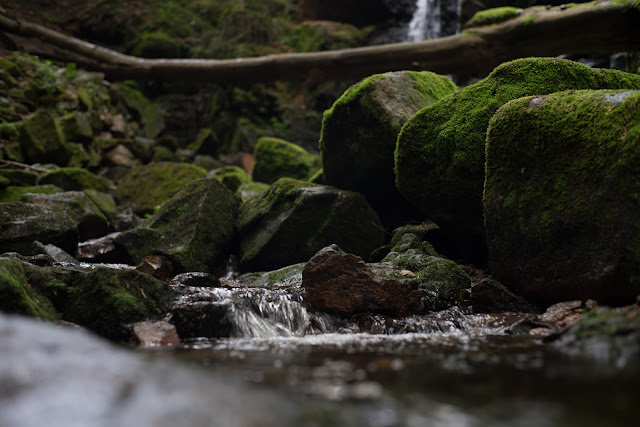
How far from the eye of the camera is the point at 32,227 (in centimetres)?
605

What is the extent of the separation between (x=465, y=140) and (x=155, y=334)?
3998mm

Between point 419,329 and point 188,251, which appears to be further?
point 188,251

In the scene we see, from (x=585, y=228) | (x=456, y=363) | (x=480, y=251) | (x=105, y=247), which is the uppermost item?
(x=585, y=228)

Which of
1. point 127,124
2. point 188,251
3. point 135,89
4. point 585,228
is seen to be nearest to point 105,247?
point 188,251

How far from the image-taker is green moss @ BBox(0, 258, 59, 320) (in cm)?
303

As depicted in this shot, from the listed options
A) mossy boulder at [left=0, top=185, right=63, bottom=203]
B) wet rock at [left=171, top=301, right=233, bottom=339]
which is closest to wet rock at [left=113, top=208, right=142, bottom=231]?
mossy boulder at [left=0, top=185, right=63, bottom=203]

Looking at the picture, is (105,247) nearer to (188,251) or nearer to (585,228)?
(188,251)

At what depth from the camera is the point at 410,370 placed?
7.00 ft

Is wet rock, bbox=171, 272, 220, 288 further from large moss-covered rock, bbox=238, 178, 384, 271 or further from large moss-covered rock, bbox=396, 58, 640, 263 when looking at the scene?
large moss-covered rock, bbox=396, 58, 640, 263

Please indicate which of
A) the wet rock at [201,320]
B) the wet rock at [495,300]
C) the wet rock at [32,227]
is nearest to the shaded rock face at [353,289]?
the wet rock at [495,300]

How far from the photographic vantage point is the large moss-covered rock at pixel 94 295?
3.63 m

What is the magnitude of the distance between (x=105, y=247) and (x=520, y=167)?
614 cm

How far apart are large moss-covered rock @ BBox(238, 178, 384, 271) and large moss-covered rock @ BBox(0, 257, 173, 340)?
2608 millimetres

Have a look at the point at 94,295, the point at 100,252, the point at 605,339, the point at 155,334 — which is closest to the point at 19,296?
the point at 94,295
